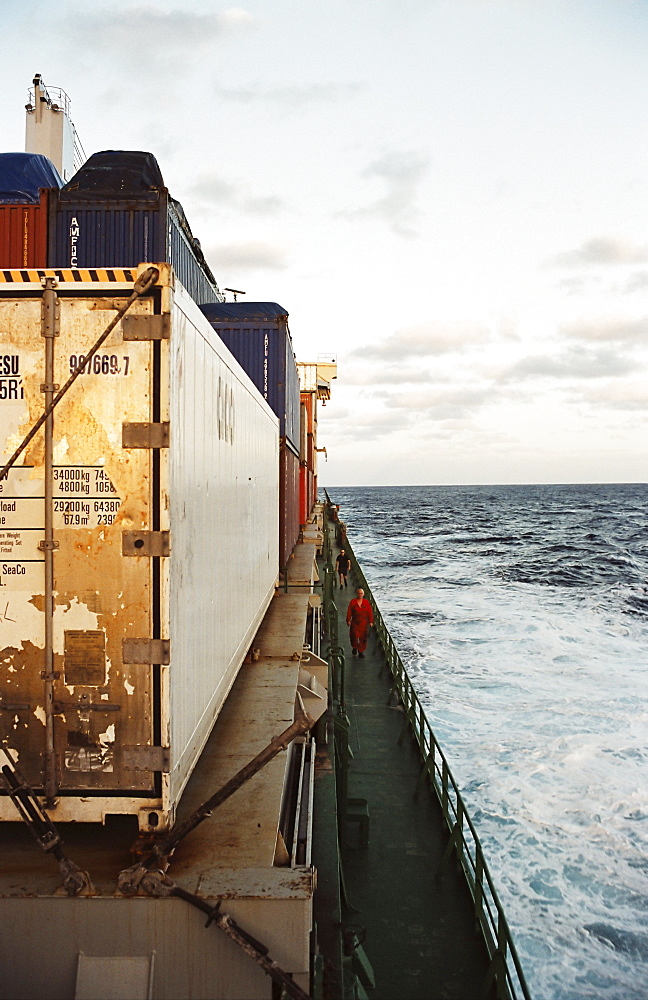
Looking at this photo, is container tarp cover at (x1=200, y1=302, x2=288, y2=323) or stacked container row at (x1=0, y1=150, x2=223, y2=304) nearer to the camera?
stacked container row at (x1=0, y1=150, x2=223, y2=304)

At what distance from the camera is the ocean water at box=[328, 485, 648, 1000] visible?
30.6 feet

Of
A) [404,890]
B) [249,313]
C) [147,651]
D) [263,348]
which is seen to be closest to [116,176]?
[249,313]

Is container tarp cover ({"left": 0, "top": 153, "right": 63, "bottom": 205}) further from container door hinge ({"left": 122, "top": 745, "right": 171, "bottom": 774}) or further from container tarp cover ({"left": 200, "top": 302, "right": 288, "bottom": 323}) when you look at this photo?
container door hinge ({"left": 122, "top": 745, "right": 171, "bottom": 774})

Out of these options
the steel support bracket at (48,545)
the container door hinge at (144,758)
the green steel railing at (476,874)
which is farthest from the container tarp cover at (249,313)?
the container door hinge at (144,758)

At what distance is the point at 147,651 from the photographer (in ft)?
13.1

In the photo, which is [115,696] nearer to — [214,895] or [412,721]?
[214,895]

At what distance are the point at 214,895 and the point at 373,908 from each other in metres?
5.21

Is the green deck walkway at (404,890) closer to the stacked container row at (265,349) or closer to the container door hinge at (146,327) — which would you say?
the stacked container row at (265,349)

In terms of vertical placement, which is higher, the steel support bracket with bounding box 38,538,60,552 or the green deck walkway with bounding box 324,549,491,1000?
the steel support bracket with bounding box 38,538,60,552

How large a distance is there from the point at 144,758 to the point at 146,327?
2485mm

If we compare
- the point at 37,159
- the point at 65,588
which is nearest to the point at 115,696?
the point at 65,588

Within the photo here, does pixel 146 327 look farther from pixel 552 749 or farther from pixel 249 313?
pixel 552 749

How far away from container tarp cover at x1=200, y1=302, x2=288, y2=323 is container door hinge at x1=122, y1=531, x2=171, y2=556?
36.0ft

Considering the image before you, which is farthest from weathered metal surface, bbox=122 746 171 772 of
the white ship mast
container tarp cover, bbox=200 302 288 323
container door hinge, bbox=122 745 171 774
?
the white ship mast
